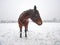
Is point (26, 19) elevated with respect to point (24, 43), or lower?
elevated

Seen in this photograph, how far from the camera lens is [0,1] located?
6.44ft

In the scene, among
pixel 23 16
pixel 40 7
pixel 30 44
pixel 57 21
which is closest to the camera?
pixel 30 44

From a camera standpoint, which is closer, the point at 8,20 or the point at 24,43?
the point at 24,43

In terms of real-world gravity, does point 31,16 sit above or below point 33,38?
above

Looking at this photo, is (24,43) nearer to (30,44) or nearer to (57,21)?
(30,44)

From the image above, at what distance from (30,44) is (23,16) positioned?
0.25m

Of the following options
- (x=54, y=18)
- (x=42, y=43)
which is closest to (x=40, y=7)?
(x=54, y=18)

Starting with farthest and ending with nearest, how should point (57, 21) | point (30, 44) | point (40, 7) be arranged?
point (57, 21) → point (40, 7) → point (30, 44)

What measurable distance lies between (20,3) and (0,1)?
34 centimetres

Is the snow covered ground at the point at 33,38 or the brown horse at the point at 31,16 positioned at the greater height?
the brown horse at the point at 31,16

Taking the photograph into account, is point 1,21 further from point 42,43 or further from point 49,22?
point 42,43

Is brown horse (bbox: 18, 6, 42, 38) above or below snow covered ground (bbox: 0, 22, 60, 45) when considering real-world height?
above

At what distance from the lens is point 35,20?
0.89 m

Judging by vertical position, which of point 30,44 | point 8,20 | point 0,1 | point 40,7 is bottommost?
point 30,44
